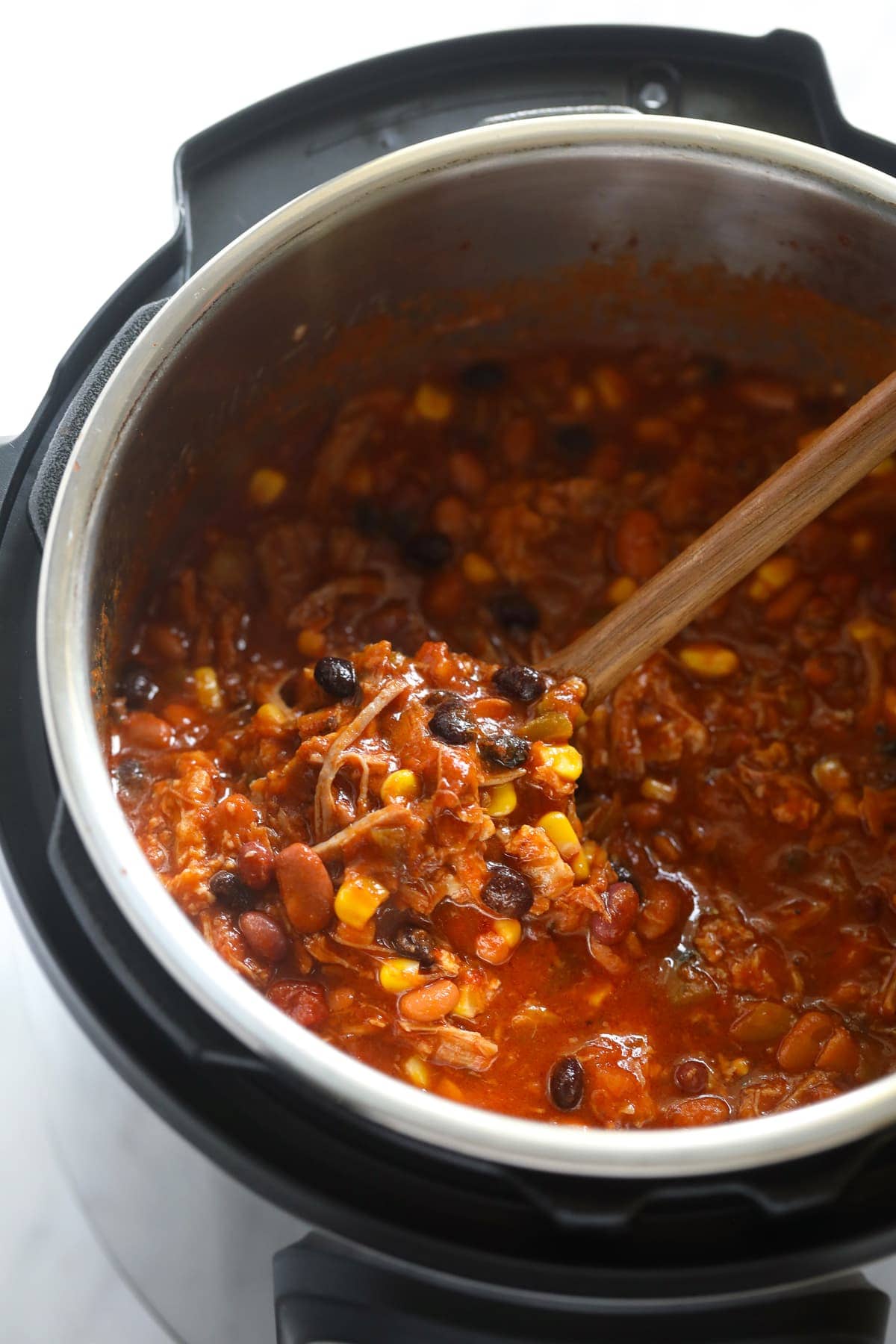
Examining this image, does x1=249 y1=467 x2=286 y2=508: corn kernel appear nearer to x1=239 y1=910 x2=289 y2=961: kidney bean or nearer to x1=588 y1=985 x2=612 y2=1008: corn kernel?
x1=239 y1=910 x2=289 y2=961: kidney bean

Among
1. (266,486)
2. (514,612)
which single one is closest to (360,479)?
(266,486)

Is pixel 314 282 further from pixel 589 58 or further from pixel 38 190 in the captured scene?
pixel 38 190

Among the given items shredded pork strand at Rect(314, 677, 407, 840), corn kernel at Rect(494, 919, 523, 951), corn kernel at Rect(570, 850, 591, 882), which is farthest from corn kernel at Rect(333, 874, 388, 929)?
corn kernel at Rect(570, 850, 591, 882)

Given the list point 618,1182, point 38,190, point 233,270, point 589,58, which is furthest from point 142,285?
point 618,1182

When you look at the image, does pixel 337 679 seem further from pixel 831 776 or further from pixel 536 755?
pixel 831 776

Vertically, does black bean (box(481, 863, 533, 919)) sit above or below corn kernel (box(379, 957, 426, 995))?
above

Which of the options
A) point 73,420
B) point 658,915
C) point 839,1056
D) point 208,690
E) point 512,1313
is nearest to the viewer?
point 512,1313

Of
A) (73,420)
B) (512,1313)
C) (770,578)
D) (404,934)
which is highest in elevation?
(770,578)
